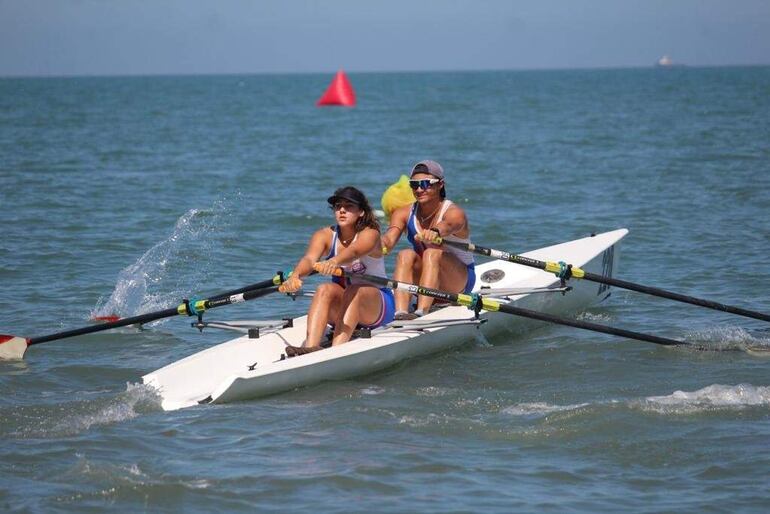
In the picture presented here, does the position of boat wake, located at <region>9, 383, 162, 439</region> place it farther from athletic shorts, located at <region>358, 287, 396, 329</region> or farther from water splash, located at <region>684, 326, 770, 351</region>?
water splash, located at <region>684, 326, 770, 351</region>

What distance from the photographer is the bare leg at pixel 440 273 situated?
10.5 meters

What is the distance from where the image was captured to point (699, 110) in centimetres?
5162

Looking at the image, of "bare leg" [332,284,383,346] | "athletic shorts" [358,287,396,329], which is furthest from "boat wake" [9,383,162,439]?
"athletic shorts" [358,287,396,329]

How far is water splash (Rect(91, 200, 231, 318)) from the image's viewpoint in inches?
494

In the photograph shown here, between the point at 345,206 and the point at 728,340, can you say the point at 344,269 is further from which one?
the point at 728,340

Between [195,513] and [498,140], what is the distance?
106ft

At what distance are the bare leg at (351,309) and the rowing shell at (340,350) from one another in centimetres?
14

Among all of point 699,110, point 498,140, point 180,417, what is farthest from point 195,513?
point 699,110

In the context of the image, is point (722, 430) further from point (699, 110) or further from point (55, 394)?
point (699, 110)

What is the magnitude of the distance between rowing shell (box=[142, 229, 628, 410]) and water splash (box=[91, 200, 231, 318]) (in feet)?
9.70

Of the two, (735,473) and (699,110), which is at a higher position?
(699,110)

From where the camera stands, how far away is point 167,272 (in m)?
14.8

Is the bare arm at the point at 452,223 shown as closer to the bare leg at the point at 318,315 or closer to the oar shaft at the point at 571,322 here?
the oar shaft at the point at 571,322

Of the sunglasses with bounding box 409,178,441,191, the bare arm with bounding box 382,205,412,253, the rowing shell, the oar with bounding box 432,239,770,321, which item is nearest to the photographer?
the rowing shell
